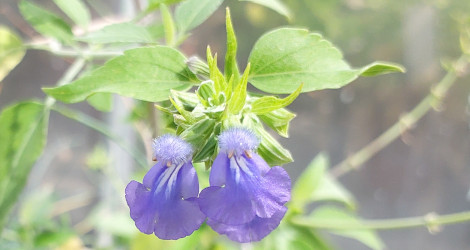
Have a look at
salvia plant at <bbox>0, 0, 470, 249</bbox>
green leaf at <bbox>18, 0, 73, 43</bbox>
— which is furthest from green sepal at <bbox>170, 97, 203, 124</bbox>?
green leaf at <bbox>18, 0, 73, 43</bbox>

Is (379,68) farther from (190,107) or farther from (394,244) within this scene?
(394,244)

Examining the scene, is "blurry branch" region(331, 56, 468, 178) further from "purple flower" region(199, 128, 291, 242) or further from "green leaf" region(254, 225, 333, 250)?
"purple flower" region(199, 128, 291, 242)

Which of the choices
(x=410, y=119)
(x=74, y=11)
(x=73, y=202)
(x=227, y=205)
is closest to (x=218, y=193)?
(x=227, y=205)

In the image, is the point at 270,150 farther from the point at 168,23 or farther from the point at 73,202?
the point at 73,202

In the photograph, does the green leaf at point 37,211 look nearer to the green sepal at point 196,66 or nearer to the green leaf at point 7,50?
the green leaf at point 7,50

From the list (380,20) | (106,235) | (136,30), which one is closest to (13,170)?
(136,30)

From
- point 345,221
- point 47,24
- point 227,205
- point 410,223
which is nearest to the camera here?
point 227,205
